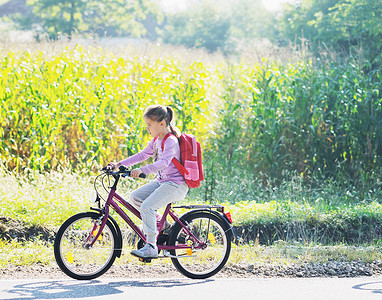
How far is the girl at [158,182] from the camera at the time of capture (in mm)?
5520

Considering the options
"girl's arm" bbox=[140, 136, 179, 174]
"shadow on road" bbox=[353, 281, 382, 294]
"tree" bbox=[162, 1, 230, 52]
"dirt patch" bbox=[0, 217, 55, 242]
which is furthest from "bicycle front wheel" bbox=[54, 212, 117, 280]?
"tree" bbox=[162, 1, 230, 52]

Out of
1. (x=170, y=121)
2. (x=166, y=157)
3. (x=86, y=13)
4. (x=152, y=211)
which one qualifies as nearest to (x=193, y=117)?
(x=170, y=121)

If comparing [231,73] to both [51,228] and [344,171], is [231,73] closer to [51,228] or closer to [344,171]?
[344,171]

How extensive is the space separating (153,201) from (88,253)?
34.4 inches

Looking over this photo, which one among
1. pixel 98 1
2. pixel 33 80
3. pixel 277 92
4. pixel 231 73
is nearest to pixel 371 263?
pixel 277 92

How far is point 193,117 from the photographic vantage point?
11.3 meters

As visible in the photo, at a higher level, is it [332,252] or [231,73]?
[231,73]

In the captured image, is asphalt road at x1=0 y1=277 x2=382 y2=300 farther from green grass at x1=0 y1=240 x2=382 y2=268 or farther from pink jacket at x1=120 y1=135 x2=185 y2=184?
pink jacket at x1=120 y1=135 x2=185 y2=184

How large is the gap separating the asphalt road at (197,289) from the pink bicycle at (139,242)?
169 millimetres

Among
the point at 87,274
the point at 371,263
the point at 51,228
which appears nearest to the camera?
the point at 87,274

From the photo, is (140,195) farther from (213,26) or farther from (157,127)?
(213,26)

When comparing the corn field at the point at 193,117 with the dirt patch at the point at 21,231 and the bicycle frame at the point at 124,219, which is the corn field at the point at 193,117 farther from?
the bicycle frame at the point at 124,219

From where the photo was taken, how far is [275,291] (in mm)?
5277

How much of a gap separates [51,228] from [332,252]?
11.8 ft
